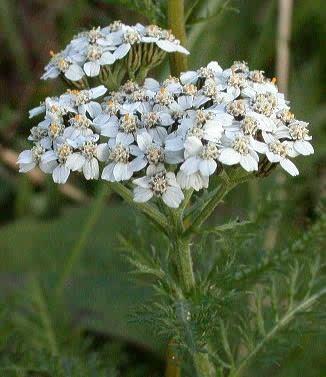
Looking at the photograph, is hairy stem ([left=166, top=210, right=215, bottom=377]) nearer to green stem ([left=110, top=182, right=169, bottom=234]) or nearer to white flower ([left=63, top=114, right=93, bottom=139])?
green stem ([left=110, top=182, right=169, bottom=234])

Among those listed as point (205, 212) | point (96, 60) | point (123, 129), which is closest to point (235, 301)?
point (205, 212)

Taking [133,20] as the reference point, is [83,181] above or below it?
below

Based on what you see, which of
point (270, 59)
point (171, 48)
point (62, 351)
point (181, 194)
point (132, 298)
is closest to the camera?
point (181, 194)

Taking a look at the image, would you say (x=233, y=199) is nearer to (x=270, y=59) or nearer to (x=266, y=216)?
(x=270, y=59)

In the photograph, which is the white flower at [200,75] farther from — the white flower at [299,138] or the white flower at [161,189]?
the white flower at [161,189]

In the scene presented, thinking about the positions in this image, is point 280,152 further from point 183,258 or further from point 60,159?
point 60,159

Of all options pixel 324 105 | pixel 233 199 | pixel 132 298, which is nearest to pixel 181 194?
pixel 132 298
